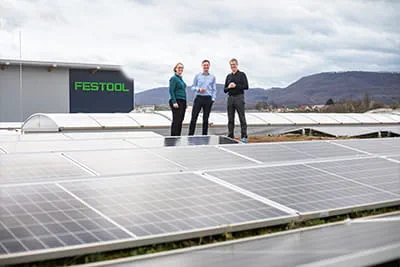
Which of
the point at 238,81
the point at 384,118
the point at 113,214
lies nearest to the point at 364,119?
the point at 384,118

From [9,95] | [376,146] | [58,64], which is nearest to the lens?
[376,146]

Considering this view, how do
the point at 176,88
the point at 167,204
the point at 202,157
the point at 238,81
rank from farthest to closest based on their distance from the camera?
the point at 238,81
the point at 176,88
the point at 202,157
the point at 167,204

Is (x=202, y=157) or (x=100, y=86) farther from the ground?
(x=100, y=86)

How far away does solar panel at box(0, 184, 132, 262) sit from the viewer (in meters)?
3.40

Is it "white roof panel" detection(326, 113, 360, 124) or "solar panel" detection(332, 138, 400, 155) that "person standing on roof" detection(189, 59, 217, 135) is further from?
"white roof panel" detection(326, 113, 360, 124)

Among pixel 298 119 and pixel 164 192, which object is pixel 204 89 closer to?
pixel 164 192

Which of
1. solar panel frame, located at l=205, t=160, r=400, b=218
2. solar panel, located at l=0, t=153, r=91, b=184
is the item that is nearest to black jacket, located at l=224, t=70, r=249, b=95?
solar panel frame, located at l=205, t=160, r=400, b=218

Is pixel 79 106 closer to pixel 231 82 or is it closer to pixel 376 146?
pixel 231 82

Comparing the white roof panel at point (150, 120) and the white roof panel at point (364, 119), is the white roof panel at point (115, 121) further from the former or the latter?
the white roof panel at point (364, 119)

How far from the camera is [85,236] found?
141 inches

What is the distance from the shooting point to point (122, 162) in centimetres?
650

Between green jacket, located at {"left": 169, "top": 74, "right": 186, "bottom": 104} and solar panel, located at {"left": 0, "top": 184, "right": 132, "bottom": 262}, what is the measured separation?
788 centimetres

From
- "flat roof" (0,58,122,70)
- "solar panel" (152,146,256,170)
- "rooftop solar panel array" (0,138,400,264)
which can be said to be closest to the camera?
"rooftop solar panel array" (0,138,400,264)

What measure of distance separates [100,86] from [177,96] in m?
33.1
